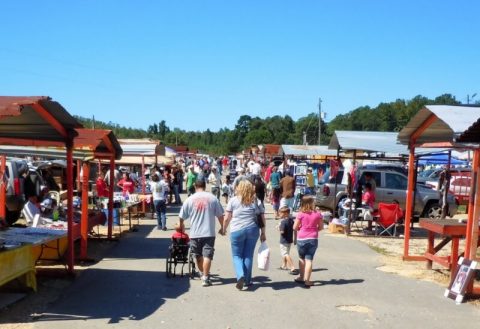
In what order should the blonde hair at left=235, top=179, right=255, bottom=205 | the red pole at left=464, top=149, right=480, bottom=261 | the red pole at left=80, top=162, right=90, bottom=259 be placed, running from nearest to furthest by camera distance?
the red pole at left=464, top=149, right=480, bottom=261 → the blonde hair at left=235, top=179, right=255, bottom=205 → the red pole at left=80, top=162, right=90, bottom=259

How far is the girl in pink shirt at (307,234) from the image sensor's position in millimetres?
8805

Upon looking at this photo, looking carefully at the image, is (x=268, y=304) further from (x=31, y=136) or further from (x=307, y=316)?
(x=31, y=136)

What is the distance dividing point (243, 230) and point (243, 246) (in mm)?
264

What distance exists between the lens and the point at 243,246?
851 cm

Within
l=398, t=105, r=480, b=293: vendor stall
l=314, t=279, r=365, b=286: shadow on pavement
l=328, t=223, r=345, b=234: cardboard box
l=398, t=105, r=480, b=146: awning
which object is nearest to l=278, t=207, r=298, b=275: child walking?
l=314, t=279, r=365, b=286: shadow on pavement

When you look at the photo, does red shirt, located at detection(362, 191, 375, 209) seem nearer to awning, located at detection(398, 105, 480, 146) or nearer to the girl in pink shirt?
awning, located at detection(398, 105, 480, 146)

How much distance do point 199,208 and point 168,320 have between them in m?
2.20

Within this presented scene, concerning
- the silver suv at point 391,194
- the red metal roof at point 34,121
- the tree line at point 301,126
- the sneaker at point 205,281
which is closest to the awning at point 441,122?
the sneaker at point 205,281

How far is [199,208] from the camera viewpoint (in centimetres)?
860

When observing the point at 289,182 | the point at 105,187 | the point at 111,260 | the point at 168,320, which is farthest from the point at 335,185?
the point at 168,320

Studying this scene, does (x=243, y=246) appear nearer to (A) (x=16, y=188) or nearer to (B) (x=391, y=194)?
(A) (x=16, y=188)

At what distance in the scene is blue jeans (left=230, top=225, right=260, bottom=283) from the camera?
8.45m

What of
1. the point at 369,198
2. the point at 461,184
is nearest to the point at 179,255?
the point at 369,198

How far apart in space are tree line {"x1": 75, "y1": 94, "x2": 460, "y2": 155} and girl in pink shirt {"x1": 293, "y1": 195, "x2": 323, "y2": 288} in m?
88.7
